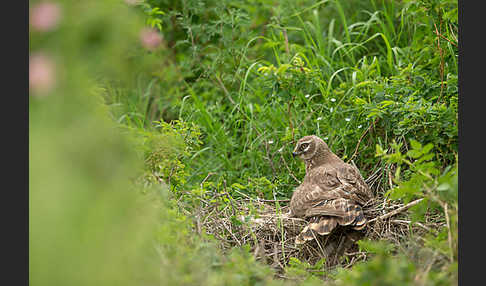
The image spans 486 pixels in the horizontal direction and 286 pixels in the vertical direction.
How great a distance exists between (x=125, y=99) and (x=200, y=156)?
1.16 metres

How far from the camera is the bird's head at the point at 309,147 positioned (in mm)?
4785

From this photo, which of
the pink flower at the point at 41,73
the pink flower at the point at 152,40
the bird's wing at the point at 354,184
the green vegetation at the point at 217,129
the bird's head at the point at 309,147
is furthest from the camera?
the pink flower at the point at 152,40

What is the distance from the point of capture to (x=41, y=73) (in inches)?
96.8

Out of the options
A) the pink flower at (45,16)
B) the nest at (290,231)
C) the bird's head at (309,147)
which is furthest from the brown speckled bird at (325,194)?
the pink flower at (45,16)

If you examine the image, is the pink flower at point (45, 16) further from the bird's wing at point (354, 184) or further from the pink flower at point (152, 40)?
the pink flower at point (152, 40)

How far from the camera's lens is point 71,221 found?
86.6 inches

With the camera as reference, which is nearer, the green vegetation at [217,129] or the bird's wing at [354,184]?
the green vegetation at [217,129]

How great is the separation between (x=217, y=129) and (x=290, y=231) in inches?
70.5

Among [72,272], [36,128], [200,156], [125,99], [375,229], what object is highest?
[36,128]

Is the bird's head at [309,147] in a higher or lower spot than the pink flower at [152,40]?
lower

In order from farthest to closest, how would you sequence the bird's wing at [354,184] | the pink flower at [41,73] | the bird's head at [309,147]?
the bird's head at [309,147]
the bird's wing at [354,184]
the pink flower at [41,73]

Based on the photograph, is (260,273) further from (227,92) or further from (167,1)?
(167,1)

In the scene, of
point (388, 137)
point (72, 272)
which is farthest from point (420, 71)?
point (72, 272)

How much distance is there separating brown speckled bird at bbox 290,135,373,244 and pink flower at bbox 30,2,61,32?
2446 millimetres
